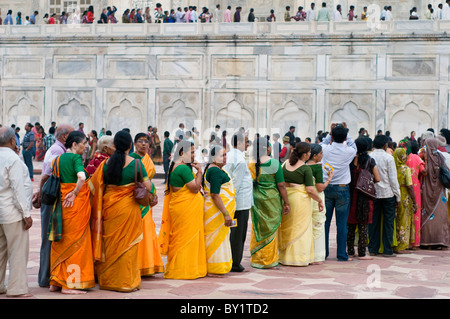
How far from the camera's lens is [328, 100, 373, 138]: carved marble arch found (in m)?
21.0

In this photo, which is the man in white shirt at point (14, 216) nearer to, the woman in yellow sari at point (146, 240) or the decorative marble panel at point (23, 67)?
the woman in yellow sari at point (146, 240)

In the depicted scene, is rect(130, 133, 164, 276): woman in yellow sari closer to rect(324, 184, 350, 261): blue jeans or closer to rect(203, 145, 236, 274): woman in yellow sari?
rect(203, 145, 236, 274): woman in yellow sari

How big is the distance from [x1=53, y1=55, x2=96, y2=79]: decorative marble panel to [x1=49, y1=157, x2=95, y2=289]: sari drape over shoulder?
17.2 metres

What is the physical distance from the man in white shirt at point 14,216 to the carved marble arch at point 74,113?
17448 mm

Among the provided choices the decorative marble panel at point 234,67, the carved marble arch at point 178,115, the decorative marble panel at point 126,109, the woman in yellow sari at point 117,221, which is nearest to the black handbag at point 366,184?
the woman in yellow sari at point 117,221

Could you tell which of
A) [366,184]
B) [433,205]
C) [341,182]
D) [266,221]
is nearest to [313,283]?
[266,221]

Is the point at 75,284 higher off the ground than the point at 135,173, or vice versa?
the point at 135,173

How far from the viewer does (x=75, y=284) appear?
5.86m

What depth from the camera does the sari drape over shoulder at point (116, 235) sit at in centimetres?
592

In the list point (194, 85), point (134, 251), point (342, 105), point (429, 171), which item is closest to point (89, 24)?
point (194, 85)

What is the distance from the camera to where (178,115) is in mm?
22250

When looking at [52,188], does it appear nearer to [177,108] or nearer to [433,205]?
[433,205]

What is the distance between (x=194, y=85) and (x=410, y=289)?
16.5 metres

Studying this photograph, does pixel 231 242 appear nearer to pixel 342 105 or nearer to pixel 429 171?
pixel 429 171
